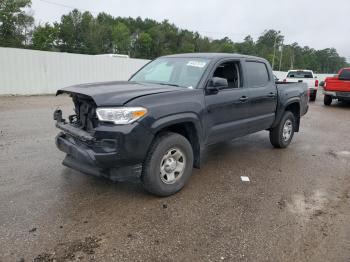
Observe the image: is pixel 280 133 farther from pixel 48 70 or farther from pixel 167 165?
pixel 48 70

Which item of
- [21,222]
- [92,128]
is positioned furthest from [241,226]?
[21,222]

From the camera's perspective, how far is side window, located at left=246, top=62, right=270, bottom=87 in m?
5.57

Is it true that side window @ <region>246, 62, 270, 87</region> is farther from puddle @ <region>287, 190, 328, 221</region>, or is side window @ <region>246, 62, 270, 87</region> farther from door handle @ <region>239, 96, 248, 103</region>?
puddle @ <region>287, 190, 328, 221</region>

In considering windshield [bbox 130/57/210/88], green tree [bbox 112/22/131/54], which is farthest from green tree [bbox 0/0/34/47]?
windshield [bbox 130/57/210/88]

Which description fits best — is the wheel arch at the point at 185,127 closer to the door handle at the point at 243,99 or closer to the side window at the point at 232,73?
the door handle at the point at 243,99

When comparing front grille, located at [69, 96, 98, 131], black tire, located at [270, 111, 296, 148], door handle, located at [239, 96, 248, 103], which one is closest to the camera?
front grille, located at [69, 96, 98, 131]

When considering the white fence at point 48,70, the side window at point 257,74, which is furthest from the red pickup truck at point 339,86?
the white fence at point 48,70

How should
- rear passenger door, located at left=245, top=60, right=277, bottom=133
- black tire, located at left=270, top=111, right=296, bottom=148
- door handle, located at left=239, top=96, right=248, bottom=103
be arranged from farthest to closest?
black tire, located at left=270, top=111, right=296, bottom=148 → rear passenger door, located at left=245, top=60, right=277, bottom=133 → door handle, located at left=239, top=96, right=248, bottom=103

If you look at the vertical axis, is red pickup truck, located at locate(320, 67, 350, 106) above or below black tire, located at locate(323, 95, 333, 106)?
above

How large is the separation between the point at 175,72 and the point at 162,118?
1.35m

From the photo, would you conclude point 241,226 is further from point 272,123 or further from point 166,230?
point 272,123

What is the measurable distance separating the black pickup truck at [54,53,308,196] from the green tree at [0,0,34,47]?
5479 cm

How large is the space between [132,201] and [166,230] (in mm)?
794

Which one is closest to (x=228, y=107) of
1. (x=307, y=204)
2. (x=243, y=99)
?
(x=243, y=99)
